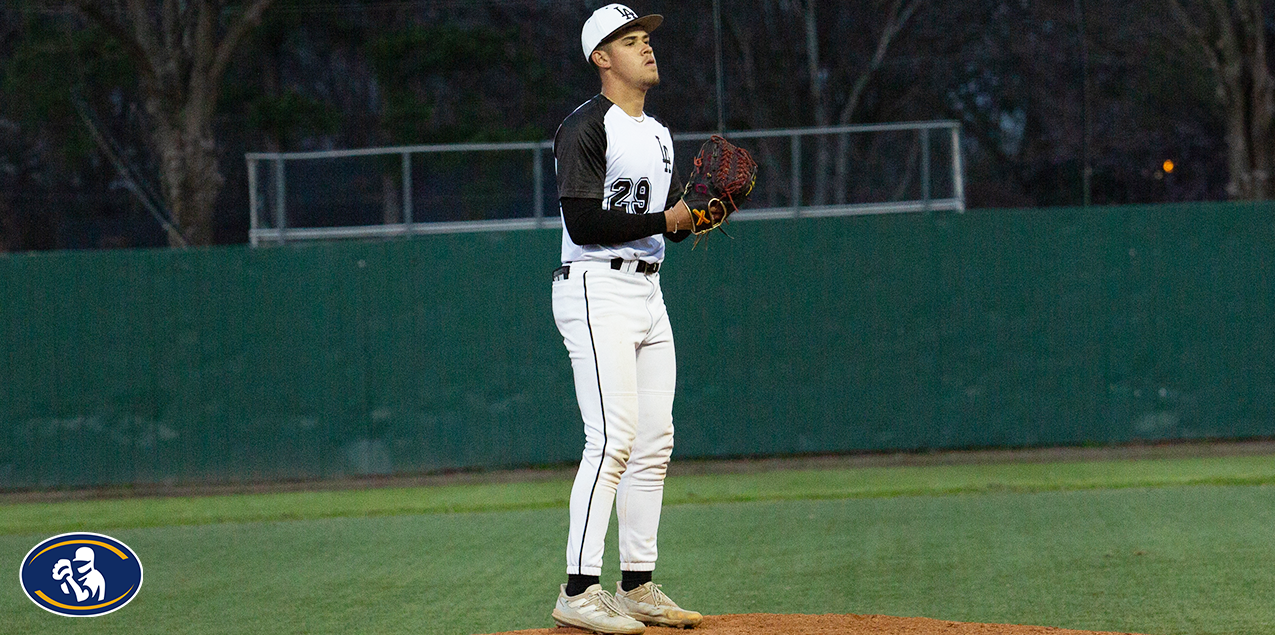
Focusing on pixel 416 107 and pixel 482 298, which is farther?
pixel 416 107

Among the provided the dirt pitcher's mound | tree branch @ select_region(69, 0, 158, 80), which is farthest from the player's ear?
tree branch @ select_region(69, 0, 158, 80)

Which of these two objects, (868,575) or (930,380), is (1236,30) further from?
(868,575)

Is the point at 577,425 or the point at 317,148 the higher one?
the point at 317,148

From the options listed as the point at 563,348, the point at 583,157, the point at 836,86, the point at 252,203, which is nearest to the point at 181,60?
the point at 252,203

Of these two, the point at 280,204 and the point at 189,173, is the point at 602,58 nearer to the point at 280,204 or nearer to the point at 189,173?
the point at 280,204

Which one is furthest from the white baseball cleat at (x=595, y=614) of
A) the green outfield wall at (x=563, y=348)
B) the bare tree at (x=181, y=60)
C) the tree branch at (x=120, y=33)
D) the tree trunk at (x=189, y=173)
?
the tree branch at (x=120, y=33)

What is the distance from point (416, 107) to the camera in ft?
40.4

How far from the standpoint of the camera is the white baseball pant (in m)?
4.31

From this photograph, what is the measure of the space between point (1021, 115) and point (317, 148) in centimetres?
662

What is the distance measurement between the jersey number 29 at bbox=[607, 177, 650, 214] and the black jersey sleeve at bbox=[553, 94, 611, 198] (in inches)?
2.7

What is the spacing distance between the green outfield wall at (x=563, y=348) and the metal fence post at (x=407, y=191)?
107 cm

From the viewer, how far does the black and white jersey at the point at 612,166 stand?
14.0ft

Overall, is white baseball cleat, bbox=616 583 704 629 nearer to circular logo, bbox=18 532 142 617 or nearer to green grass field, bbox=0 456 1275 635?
green grass field, bbox=0 456 1275 635

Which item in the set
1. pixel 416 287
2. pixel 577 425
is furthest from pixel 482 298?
pixel 577 425
